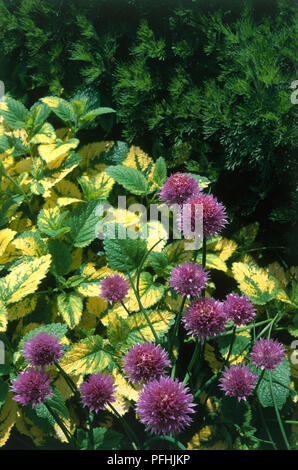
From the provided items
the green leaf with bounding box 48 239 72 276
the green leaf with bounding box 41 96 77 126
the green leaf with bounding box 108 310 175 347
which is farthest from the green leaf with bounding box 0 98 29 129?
the green leaf with bounding box 108 310 175 347

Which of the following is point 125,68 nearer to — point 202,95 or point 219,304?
point 202,95

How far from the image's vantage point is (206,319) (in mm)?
1135

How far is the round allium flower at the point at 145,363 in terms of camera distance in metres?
1.10

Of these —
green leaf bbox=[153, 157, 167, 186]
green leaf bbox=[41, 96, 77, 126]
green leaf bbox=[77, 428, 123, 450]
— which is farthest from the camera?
green leaf bbox=[41, 96, 77, 126]

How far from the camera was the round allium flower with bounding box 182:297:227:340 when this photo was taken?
3.73 ft

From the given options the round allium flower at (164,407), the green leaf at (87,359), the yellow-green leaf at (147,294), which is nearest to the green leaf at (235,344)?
the yellow-green leaf at (147,294)

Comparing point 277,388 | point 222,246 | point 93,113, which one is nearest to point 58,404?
point 277,388

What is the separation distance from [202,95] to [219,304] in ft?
2.90

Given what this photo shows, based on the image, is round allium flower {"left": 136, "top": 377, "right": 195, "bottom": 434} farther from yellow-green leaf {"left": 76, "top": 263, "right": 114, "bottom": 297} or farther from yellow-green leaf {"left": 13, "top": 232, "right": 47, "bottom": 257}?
yellow-green leaf {"left": 13, "top": 232, "right": 47, "bottom": 257}

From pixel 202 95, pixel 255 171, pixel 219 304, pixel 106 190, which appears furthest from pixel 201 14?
pixel 219 304

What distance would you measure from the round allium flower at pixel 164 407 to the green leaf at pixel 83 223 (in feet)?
2.49

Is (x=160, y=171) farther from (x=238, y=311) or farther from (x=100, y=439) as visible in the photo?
(x=100, y=439)

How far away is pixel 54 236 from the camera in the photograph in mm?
1601

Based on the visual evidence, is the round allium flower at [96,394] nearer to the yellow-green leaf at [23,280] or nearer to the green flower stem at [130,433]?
the green flower stem at [130,433]
